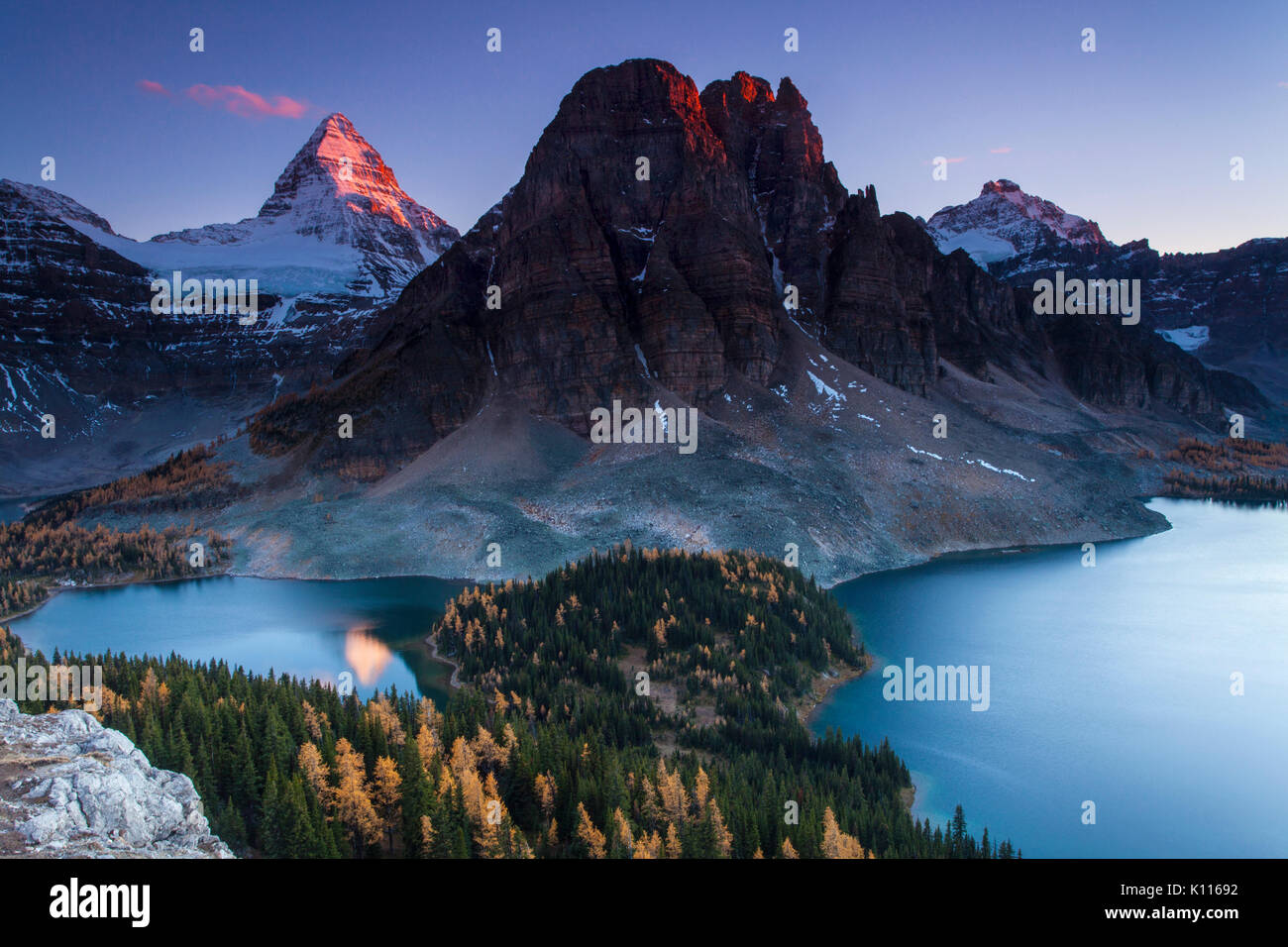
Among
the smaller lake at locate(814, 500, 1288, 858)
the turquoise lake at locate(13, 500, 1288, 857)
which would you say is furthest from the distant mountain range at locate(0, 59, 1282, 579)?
the smaller lake at locate(814, 500, 1288, 858)

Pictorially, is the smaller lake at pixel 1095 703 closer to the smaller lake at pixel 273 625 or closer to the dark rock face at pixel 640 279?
the smaller lake at pixel 273 625

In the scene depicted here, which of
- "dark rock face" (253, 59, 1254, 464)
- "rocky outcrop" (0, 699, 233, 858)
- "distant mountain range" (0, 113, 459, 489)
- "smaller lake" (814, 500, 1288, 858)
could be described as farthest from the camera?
"distant mountain range" (0, 113, 459, 489)

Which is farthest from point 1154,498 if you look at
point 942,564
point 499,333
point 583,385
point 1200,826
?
point 1200,826

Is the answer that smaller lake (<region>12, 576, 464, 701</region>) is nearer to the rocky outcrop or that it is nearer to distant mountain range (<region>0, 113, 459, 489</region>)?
the rocky outcrop

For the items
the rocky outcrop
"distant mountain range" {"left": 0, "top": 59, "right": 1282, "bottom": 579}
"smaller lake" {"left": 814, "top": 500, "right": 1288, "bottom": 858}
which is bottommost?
"smaller lake" {"left": 814, "top": 500, "right": 1288, "bottom": 858}

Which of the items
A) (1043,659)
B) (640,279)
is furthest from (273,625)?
(640,279)

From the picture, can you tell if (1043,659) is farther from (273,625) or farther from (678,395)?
(678,395)
